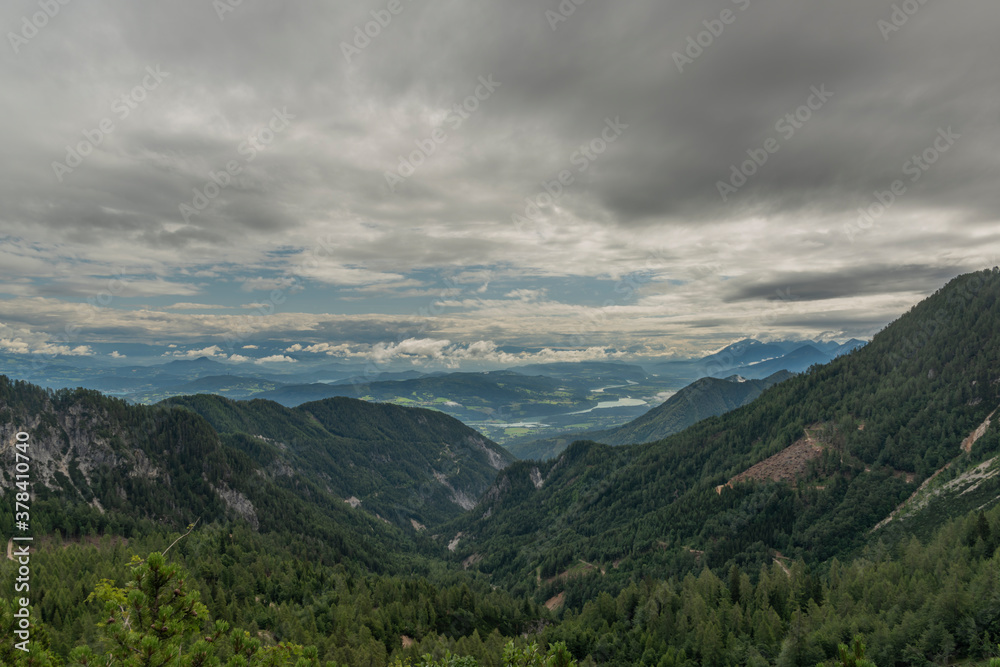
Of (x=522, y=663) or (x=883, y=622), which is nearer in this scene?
(x=522, y=663)

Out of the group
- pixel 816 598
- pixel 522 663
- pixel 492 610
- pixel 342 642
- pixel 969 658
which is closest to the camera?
pixel 522 663

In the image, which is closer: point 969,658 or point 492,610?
point 969,658

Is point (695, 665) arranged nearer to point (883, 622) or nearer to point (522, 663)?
point (883, 622)

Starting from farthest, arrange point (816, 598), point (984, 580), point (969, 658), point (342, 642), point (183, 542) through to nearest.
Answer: point (183, 542), point (816, 598), point (342, 642), point (984, 580), point (969, 658)

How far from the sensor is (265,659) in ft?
84.3

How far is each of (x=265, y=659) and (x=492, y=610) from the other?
16341cm

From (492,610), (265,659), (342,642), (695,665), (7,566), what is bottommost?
(492,610)

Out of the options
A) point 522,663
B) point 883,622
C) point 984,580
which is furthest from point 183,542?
point 984,580

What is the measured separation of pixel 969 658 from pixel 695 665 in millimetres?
55135

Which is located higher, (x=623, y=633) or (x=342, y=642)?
(x=342, y=642)

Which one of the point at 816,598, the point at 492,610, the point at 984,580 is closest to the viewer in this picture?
the point at 984,580

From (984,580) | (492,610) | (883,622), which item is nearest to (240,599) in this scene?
(492,610)

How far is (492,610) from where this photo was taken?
164250mm

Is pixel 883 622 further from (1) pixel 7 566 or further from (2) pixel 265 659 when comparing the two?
(1) pixel 7 566
